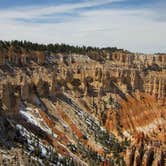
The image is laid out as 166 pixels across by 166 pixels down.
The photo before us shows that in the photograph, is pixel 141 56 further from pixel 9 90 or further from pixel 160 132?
pixel 9 90

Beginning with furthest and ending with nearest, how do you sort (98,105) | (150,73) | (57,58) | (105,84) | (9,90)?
(150,73) → (57,58) → (105,84) → (98,105) → (9,90)

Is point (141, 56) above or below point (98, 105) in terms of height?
above

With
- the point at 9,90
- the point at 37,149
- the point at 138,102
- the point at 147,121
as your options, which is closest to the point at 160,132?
the point at 147,121

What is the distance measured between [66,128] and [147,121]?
21.9m

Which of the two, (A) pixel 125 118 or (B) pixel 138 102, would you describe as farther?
(B) pixel 138 102

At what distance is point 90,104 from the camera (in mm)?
88562

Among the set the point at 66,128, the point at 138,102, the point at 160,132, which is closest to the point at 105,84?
the point at 138,102

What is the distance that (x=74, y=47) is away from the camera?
4587 inches

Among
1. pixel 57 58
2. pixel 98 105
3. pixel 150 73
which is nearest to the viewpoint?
pixel 98 105

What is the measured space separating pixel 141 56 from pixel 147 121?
28.6 meters

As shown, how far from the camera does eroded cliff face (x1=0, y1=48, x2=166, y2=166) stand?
221 feet

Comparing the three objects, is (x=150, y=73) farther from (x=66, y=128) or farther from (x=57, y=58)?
(x=66, y=128)

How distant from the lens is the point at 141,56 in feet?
385

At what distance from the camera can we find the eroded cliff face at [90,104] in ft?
221
